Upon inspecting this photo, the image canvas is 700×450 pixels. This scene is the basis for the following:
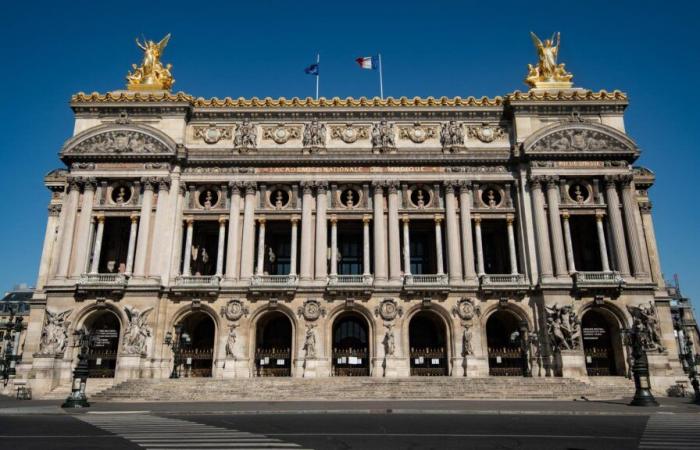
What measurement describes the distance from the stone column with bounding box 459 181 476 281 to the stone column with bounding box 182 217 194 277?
68.4ft

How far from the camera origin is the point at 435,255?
42.1m

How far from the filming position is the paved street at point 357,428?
12.5 meters

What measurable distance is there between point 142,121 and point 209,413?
2806 cm

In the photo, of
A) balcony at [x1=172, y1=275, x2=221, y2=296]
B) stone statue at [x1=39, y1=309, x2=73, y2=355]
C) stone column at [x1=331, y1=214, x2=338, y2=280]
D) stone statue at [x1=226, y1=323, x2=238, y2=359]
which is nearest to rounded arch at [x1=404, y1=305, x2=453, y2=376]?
stone column at [x1=331, y1=214, x2=338, y2=280]

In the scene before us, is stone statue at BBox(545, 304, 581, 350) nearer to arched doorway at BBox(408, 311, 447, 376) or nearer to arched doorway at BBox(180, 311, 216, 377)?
arched doorway at BBox(408, 311, 447, 376)

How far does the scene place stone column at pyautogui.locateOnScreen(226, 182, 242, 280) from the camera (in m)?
38.2

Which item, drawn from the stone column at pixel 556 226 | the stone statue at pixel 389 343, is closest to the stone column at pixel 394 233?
the stone statue at pixel 389 343

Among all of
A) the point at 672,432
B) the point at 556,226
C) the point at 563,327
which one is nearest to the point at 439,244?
the point at 556,226

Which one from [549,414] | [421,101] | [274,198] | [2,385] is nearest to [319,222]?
[274,198]

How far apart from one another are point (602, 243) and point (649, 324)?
6.48 m

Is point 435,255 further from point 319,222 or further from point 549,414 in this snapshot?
point 549,414

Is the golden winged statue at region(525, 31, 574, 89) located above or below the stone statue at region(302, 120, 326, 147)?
above

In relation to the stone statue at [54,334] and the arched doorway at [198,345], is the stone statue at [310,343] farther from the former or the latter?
the stone statue at [54,334]

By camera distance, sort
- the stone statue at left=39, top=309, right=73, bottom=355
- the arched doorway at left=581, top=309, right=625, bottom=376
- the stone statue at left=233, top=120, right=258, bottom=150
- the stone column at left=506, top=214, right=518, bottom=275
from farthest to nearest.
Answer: the stone statue at left=233, top=120, right=258, bottom=150, the stone column at left=506, top=214, right=518, bottom=275, the arched doorway at left=581, top=309, right=625, bottom=376, the stone statue at left=39, top=309, right=73, bottom=355
